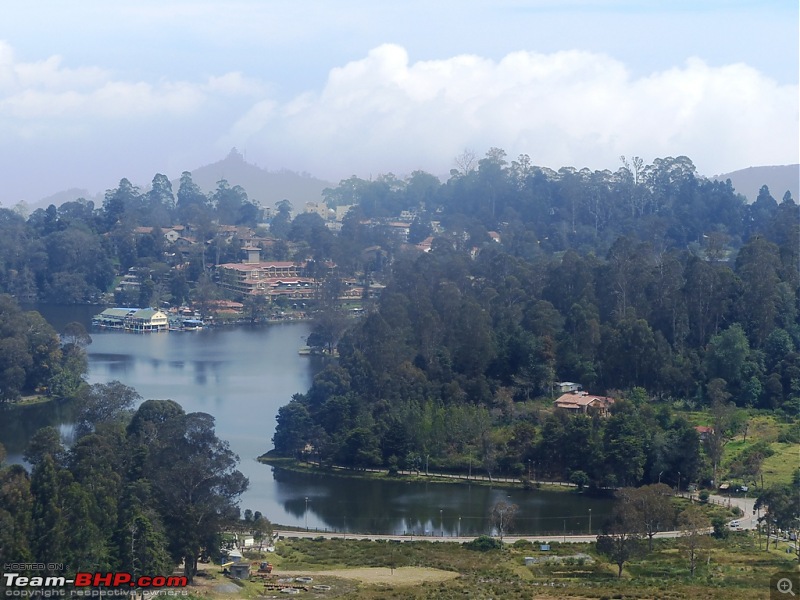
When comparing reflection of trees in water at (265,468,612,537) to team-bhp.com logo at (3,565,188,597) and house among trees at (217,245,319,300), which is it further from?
house among trees at (217,245,319,300)

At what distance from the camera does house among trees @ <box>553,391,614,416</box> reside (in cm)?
2171

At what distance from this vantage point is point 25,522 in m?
13.2

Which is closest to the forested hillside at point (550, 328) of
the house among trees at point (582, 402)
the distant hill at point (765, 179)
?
the house among trees at point (582, 402)

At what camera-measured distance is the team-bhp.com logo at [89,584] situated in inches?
474

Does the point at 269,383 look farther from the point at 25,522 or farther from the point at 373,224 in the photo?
the point at 373,224

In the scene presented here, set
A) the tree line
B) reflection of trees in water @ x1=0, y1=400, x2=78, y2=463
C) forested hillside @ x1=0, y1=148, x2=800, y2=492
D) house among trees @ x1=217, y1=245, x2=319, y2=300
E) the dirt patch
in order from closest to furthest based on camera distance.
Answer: the tree line → the dirt patch → forested hillside @ x1=0, y1=148, x2=800, y2=492 → reflection of trees in water @ x1=0, y1=400, x2=78, y2=463 → house among trees @ x1=217, y1=245, x2=319, y2=300

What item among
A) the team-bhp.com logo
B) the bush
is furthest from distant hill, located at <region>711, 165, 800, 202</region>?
the team-bhp.com logo

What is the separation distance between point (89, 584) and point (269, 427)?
34.5 feet

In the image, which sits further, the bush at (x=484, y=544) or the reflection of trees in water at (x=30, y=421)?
the reflection of trees in water at (x=30, y=421)

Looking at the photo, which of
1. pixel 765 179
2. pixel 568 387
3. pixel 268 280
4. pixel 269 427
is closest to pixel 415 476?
pixel 269 427

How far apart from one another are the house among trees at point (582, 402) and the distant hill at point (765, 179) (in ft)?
124

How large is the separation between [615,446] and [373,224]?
97.3 ft

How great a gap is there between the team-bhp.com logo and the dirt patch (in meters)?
1.71

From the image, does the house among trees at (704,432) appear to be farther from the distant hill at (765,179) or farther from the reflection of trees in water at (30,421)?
the distant hill at (765,179)
